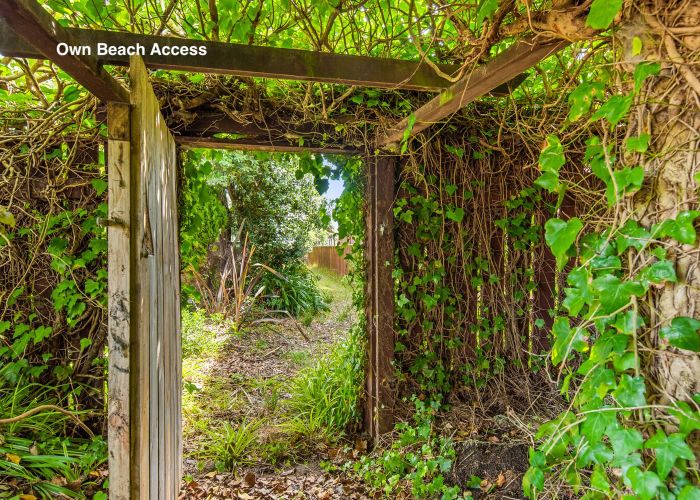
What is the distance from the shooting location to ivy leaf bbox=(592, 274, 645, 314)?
85 centimetres

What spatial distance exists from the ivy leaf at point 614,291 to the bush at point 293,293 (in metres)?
5.79

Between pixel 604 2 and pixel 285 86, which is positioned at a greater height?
pixel 285 86

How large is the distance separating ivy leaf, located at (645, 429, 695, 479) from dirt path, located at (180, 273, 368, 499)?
209 centimetres

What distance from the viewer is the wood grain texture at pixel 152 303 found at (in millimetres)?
1262

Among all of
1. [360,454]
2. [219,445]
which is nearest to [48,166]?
[219,445]

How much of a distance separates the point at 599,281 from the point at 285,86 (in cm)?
209

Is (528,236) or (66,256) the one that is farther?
(528,236)

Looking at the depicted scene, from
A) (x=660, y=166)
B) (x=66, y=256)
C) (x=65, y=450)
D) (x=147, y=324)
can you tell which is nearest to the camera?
(x=660, y=166)

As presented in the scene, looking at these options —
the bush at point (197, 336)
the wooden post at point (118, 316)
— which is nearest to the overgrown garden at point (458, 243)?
the wooden post at point (118, 316)

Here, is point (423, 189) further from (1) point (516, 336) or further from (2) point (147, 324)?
(2) point (147, 324)

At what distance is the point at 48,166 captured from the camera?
2.37 metres

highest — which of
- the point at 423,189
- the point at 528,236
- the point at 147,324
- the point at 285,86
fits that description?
the point at 285,86

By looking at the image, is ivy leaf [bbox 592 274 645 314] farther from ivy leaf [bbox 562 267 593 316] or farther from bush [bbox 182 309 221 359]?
bush [bbox 182 309 221 359]

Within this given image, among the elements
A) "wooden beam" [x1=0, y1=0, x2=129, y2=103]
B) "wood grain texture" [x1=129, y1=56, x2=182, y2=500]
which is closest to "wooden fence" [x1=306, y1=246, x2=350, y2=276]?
"wood grain texture" [x1=129, y1=56, x2=182, y2=500]
